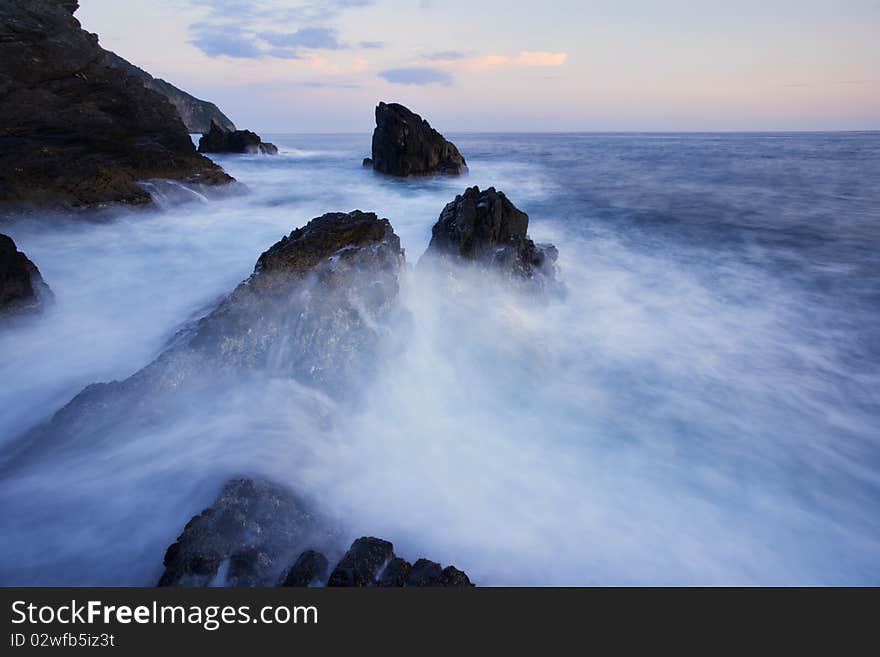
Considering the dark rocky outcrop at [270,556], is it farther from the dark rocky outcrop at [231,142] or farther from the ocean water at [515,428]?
the dark rocky outcrop at [231,142]

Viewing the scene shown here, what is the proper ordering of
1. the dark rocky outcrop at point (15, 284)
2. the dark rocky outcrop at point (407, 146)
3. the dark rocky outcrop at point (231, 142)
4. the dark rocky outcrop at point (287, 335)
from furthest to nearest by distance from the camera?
the dark rocky outcrop at point (231, 142) → the dark rocky outcrop at point (407, 146) → the dark rocky outcrop at point (15, 284) → the dark rocky outcrop at point (287, 335)

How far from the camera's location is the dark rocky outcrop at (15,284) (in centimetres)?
670

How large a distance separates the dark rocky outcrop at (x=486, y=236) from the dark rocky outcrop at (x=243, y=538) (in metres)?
6.03

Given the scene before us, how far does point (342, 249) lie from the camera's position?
6.90 metres

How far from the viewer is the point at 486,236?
→ 9.23 m

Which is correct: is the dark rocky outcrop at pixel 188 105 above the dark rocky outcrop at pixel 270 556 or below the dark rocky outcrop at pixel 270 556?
above

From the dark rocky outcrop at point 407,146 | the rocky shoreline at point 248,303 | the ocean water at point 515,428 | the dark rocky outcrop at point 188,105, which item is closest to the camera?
the rocky shoreline at point 248,303

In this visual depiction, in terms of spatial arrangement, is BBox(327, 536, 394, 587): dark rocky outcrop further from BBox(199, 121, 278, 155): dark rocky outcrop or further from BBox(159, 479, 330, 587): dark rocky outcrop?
BBox(199, 121, 278, 155): dark rocky outcrop

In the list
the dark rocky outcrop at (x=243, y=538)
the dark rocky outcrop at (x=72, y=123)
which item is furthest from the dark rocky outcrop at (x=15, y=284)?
the dark rocky outcrop at (x=72, y=123)

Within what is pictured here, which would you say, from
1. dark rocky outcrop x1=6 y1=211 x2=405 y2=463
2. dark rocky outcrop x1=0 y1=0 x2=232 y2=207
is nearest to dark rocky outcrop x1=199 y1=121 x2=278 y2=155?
dark rocky outcrop x1=0 y1=0 x2=232 y2=207

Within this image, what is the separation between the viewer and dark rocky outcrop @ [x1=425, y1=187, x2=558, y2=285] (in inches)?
359

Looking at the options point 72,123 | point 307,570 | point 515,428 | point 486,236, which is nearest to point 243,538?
point 307,570

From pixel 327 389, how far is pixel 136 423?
7.46 feet

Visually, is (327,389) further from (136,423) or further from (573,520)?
(573,520)
